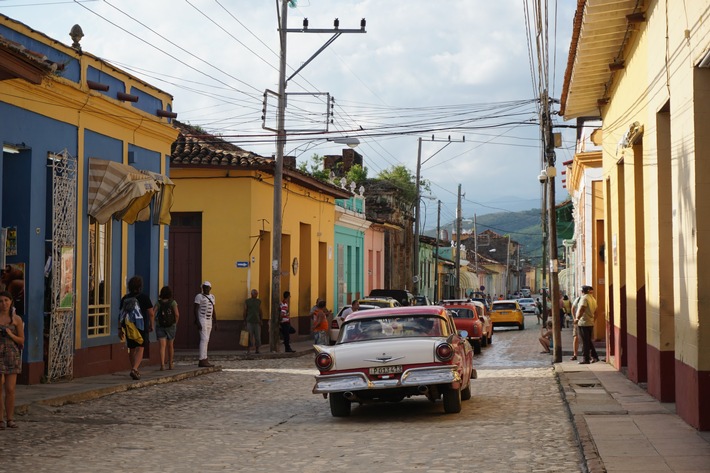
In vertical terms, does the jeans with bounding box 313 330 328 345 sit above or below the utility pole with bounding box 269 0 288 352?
below

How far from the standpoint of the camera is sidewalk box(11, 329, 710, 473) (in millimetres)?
8898

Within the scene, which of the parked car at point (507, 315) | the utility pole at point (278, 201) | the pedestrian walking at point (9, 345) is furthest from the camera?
the parked car at point (507, 315)

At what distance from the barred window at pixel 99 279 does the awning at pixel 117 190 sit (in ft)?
1.16

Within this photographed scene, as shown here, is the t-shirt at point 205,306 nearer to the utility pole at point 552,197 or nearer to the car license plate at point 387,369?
the utility pole at point 552,197

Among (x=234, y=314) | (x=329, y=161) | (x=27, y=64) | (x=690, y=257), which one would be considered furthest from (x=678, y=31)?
(x=329, y=161)

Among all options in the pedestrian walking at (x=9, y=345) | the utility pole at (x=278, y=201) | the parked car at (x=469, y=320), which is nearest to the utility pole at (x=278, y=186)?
the utility pole at (x=278, y=201)

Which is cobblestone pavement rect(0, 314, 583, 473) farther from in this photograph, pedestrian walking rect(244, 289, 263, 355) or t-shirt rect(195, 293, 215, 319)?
pedestrian walking rect(244, 289, 263, 355)

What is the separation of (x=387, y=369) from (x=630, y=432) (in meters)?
3.00

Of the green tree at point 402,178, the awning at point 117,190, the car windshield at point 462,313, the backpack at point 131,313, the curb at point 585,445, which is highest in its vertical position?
the green tree at point 402,178

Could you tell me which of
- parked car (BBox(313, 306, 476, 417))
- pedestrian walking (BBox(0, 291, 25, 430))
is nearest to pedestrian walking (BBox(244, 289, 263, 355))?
parked car (BBox(313, 306, 476, 417))

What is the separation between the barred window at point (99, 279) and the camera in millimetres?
18562

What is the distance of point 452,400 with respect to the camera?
42.1 ft

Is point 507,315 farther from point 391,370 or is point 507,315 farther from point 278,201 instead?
point 391,370

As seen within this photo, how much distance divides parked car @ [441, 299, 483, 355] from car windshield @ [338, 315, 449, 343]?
13711mm
